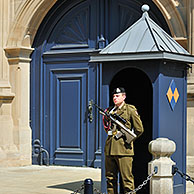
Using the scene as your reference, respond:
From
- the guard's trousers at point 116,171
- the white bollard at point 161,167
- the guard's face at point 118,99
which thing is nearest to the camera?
the white bollard at point 161,167

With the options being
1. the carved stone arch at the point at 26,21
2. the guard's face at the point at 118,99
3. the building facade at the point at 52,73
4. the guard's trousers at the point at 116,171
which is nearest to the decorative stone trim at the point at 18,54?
the building facade at the point at 52,73

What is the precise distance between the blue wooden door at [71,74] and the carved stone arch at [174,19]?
2.81 ft

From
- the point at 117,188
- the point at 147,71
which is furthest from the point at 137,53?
the point at 117,188

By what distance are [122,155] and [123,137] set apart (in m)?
0.25

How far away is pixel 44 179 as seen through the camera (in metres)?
10.6

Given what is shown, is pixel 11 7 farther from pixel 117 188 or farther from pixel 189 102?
pixel 117 188

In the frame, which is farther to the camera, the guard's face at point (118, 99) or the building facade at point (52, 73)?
the building facade at point (52, 73)

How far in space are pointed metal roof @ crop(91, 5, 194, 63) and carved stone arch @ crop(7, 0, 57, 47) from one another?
4182mm

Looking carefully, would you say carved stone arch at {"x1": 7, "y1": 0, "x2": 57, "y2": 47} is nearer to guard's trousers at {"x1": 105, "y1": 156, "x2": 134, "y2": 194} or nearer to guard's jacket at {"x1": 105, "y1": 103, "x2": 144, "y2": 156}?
guard's jacket at {"x1": 105, "y1": 103, "x2": 144, "y2": 156}

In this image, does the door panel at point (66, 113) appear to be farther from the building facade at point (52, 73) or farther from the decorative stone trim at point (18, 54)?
the decorative stone trim at point (18, 54)

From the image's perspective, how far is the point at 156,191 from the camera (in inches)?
275

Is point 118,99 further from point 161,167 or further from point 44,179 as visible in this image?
point 44,179

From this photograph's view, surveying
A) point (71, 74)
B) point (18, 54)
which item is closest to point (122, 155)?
point (71, 74)

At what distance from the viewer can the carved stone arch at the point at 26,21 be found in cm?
1241
